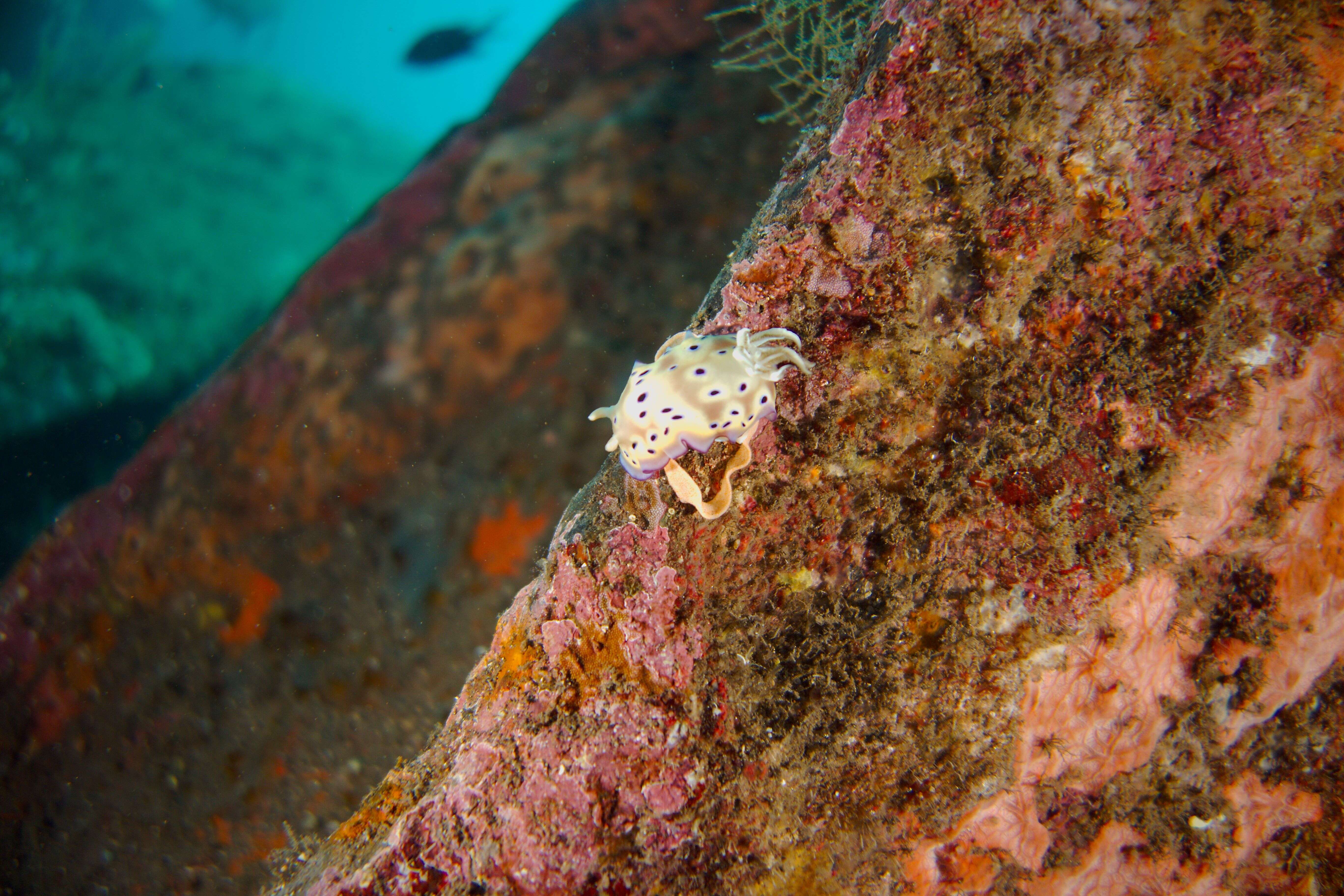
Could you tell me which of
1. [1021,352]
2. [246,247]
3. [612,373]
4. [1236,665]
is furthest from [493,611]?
[246,247]

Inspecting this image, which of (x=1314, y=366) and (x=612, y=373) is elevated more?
(x=612, y=373)

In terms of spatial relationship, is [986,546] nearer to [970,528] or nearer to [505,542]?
[970,528]

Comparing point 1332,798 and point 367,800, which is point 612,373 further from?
point 1332,798

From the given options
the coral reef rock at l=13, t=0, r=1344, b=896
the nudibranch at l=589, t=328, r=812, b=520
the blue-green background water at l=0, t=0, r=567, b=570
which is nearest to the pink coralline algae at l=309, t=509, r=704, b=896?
the coral reef rock at l=13, t=0, r=1344, b=896

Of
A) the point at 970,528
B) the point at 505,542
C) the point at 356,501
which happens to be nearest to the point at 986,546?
the point at 970,528

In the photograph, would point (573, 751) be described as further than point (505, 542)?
No

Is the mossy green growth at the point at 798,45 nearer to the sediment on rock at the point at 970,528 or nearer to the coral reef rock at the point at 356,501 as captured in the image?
the coral reef rock at the point at 356,501
